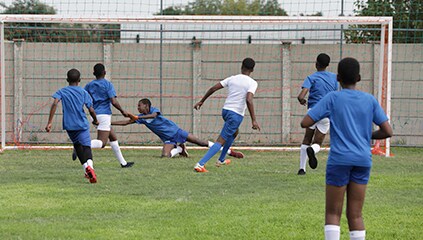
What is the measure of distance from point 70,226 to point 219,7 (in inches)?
980

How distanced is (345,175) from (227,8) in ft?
101

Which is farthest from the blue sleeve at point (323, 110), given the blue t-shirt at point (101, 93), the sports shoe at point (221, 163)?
the blue t-shirt at point (101, 93)

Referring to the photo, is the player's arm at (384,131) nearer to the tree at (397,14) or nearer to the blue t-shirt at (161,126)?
the blue t-shirt at (161,126)

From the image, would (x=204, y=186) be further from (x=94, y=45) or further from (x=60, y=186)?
(x=94, y=45)

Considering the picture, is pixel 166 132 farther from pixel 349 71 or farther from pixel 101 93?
pixel 349 71

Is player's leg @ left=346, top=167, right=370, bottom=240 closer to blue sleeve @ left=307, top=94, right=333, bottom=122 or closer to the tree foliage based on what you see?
blue sleeve @ left=307, top=94, right=333, bottom=122

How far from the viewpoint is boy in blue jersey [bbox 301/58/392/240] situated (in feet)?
21.9

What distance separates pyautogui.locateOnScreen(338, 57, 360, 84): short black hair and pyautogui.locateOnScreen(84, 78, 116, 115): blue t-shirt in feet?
26.3

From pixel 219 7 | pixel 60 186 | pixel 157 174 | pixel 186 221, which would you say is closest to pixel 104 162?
pixel 157 174

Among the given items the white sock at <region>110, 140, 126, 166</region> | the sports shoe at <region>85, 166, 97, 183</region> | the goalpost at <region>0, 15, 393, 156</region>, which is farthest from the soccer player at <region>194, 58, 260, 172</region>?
the goalpost at <region>0, 15, 393, 156</region>

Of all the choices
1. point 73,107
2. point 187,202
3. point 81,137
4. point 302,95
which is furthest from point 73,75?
point 302,95

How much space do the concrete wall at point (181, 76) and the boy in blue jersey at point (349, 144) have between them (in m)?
14.2

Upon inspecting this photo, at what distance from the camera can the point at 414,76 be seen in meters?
20.8

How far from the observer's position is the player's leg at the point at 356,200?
6730 mm
